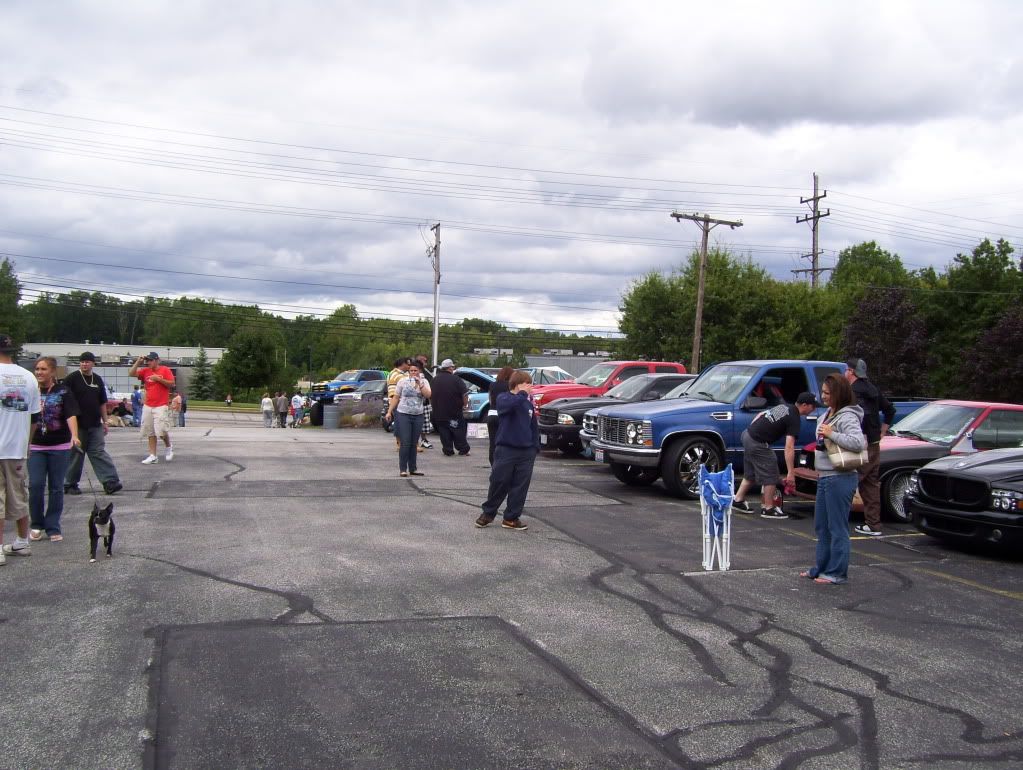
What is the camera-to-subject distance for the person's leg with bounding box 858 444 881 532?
392 inches

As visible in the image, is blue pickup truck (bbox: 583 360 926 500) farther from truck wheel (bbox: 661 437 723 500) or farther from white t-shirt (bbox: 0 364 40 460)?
white t-shirt (bbox: 0 364 40 460)

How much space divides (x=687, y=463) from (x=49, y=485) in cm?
786

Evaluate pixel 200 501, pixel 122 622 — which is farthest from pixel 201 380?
pixel 122 622

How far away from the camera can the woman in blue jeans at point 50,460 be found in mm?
8211

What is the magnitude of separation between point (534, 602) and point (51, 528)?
15.5 feet

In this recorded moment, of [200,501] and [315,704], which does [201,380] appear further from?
[315,704]

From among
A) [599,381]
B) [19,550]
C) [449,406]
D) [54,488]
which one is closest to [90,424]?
[54,488]

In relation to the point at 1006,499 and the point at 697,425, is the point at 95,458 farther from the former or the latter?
the point at 1006,499

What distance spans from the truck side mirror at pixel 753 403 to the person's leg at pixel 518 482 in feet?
13.9

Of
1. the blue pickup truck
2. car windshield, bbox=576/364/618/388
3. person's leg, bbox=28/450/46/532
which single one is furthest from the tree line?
person's leg, bbox=28/450/46/532

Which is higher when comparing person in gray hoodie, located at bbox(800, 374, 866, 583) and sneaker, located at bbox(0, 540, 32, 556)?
person in gray hoodie, located at bbox(800, 374, 866, 583)

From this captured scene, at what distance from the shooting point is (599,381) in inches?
850

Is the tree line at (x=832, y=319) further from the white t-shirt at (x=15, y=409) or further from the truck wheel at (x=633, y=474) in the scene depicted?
the white t-shirt at (x=15, y=409)

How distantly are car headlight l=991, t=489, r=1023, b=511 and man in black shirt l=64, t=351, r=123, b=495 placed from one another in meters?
9.22
